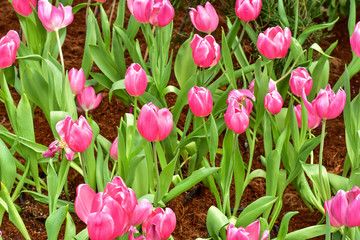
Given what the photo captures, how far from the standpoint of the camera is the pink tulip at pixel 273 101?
170cm

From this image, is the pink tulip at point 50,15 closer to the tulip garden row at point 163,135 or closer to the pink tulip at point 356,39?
the tulip garden row at point 163,135

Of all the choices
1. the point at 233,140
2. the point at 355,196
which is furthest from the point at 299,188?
the point at 355,196

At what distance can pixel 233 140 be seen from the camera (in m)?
1.80

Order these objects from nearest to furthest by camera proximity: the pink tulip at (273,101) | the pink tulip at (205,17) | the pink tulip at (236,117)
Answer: the pink tulip at (236,117)
the pink tulip at (273,101)
the pink tulip at (205,17)

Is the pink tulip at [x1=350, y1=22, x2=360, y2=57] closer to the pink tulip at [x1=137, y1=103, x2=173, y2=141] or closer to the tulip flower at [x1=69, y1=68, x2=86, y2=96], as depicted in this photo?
the pink tulip at [x1=137, y1=103, x2=173, y2=141]

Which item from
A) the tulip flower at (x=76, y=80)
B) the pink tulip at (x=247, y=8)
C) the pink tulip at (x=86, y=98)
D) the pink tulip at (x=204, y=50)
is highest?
the pink tulip at (x=247, y=8)

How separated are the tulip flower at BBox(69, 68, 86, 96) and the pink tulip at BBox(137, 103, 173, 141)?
0.56 meters

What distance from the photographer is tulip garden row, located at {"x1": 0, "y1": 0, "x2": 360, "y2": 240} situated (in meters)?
1.37

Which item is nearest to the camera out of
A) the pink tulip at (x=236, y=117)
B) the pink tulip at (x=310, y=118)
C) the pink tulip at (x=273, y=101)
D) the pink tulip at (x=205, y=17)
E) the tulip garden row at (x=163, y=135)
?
the tulip garden row at (x=163, y=135)

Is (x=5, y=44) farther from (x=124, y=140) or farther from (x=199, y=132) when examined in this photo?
(x=199, y=132)

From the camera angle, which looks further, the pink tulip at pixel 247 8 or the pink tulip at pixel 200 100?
the pink tulip at pixel 247 8

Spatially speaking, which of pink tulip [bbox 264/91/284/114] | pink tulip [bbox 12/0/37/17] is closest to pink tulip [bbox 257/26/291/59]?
pink tulip [bbox 264/91/284/114]

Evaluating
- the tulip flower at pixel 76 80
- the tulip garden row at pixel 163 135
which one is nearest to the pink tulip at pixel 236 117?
the tulip garden row at pixel 163 135

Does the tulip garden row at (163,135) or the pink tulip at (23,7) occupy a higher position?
the pink tulip at (23,7)
